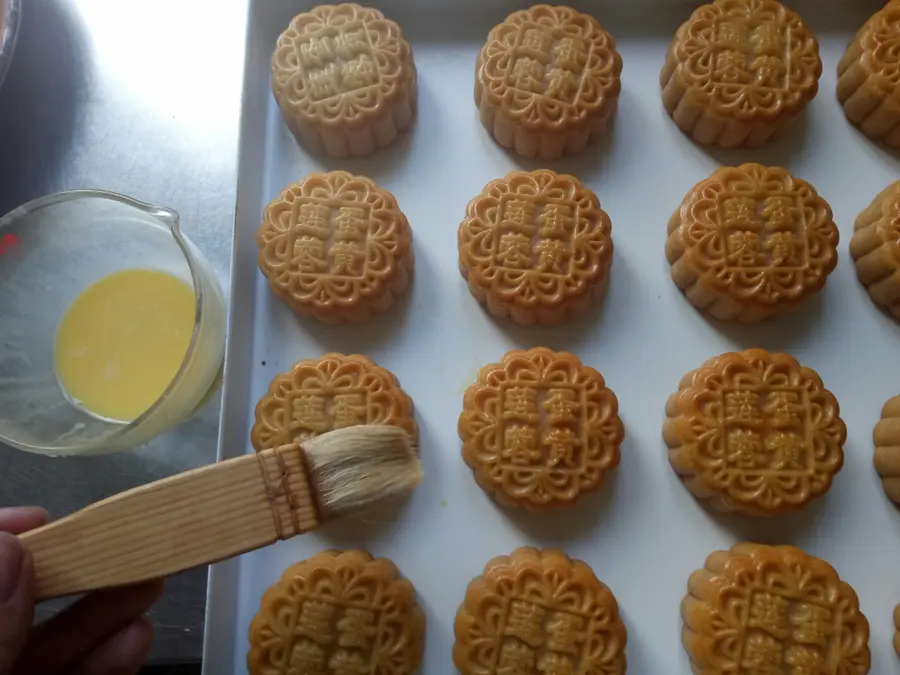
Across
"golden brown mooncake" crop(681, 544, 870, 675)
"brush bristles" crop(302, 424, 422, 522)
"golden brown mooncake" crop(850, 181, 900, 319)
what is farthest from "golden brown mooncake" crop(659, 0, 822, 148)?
"brush bristles" crop(302, 424, 422, 522)

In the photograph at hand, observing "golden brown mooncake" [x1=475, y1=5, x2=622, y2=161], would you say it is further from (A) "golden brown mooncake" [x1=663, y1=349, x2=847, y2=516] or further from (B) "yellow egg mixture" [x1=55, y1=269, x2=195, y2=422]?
(B) "yellow egg mixture" [x1=55, y1=269, x2=195, y2=422]

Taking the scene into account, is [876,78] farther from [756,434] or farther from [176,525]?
[176,525]

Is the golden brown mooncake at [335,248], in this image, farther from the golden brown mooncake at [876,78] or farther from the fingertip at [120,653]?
the golden brown mooncake at [876,78]

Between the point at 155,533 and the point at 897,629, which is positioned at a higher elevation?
the point at 155,533

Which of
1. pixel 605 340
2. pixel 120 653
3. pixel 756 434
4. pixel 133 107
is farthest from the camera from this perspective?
pixel 133 107

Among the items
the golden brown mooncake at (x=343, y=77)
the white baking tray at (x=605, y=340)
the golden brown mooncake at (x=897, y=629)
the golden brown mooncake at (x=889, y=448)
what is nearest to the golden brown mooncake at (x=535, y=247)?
the white baking tray at (x=605, y=340)

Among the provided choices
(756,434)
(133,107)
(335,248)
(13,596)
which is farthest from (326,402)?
(133,107)

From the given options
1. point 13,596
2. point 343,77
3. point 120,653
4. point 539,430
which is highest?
point 343,77
